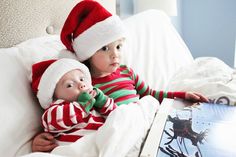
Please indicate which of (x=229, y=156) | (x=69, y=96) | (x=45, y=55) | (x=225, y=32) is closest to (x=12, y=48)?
(x=45, y=55)

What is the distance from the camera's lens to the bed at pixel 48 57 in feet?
2.61

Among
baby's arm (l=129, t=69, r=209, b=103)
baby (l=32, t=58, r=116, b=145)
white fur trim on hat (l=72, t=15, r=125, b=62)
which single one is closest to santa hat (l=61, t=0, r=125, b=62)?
white fur trim on hat (l=72, t=15, r=125, b=62)

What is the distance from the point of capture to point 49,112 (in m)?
0.78

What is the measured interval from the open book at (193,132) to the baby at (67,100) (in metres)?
0.17

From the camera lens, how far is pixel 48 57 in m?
0.95

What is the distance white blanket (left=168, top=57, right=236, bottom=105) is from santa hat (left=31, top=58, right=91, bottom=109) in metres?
0.49

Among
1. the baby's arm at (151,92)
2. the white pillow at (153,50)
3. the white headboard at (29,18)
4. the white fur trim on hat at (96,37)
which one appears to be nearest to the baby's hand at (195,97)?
the baby's arm at (151,92)

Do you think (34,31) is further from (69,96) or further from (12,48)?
(69,96)

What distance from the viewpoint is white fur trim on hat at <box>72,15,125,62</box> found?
0.95 m

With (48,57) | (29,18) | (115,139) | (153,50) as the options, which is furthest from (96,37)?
(153,50)

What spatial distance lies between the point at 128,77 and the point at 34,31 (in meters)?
0.39

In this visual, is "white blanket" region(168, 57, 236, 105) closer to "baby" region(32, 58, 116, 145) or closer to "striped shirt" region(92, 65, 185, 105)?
"striped shirt" region(92, 65, 185, 105)

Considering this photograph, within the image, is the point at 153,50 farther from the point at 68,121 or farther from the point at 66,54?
the point at 68,121

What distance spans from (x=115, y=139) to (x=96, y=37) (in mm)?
387
